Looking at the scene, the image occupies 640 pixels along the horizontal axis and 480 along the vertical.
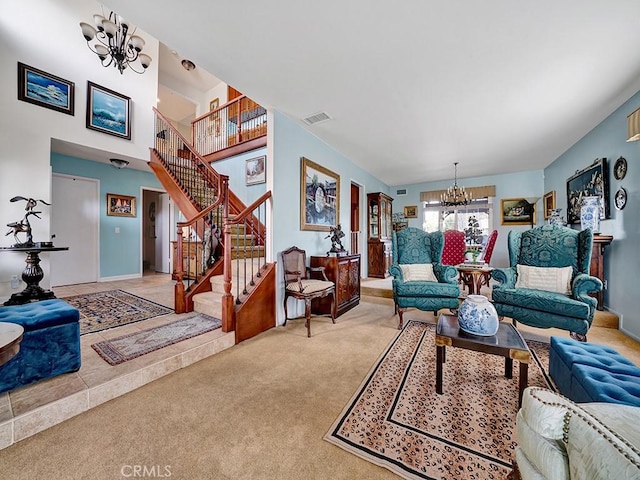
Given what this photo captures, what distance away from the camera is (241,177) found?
5.16 m

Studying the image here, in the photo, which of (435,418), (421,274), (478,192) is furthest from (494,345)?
(478,192)

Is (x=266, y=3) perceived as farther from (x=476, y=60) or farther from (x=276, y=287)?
(x=276, y=287)

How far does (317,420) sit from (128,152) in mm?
5471

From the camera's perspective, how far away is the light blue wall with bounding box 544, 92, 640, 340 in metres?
2.78

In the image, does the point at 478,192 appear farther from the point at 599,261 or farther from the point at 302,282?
the point at 302,282

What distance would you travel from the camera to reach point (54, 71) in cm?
381

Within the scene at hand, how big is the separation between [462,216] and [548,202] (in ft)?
5.67

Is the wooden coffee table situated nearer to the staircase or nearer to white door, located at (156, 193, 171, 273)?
the staircase

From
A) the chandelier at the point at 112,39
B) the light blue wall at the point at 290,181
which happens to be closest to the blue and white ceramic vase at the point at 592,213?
the light blue wall at the point at 290,181

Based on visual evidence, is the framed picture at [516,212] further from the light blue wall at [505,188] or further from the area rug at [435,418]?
the area rug at [435,418]

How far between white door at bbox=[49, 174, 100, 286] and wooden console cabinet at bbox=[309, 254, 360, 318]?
4.59 meters

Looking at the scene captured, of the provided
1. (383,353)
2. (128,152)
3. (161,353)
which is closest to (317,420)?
(383,353)

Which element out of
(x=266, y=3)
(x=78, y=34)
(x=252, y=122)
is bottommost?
(x=266, y=3)

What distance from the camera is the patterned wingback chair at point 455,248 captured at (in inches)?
202
